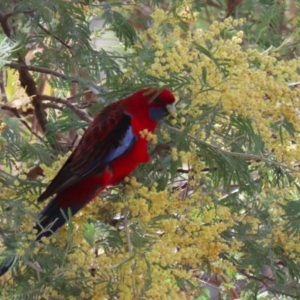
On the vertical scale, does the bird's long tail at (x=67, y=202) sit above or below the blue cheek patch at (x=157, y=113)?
below

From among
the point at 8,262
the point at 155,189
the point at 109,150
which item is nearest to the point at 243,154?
the point at 155,189

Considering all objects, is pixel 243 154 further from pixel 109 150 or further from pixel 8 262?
pixel 8 262

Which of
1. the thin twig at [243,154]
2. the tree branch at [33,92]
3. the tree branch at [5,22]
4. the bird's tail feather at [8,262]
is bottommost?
the tree branch at [33,92]

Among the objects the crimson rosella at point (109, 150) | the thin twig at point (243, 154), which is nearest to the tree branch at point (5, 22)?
the crimson rosella at point (109, 150)

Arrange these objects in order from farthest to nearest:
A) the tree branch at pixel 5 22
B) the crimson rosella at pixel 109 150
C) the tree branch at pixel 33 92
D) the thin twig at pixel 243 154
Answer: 1. the tree branch at pixel 33 92
2. the tree branch at pixel 5 22
3. the crimson rosella at pixel 109 150
4. the thin twig at pixel 243 154

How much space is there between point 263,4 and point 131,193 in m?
0.75

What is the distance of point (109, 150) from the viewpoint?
1.41 meters

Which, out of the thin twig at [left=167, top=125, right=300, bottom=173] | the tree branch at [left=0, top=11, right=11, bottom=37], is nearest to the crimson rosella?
the thin twig at [left=167, top=125, right=300, bottom=173]

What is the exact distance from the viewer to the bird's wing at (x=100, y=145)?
4.37ft

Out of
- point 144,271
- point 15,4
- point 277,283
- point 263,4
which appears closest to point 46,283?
point 144,271

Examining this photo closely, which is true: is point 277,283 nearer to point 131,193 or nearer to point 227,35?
point 131,193

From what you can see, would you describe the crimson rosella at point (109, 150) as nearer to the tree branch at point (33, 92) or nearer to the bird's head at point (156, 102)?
the bird's head at point (156, 102)

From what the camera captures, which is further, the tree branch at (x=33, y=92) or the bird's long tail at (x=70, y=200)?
the tree branch at (x=33, y=92)

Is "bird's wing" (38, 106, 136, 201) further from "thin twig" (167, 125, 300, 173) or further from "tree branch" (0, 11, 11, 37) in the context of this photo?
"tree branch" (0, 11, 11, 37)
